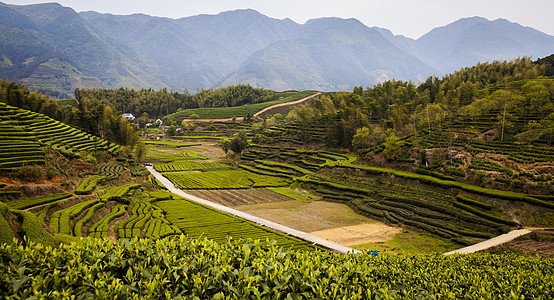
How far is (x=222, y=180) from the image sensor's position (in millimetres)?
59156

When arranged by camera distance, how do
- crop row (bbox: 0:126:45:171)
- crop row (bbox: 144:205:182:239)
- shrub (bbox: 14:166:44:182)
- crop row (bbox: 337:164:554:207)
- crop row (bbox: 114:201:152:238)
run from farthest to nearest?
crop row (bbox: 0:126:45:171)
crop row (bbox: 337:164:554:207)
shrub (bbox: 14:166:44:182)
crop row (bbox: 144:205:182:239)
crop row (bbox: 114:201:152:238)

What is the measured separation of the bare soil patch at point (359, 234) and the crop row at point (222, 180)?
75.3 ft

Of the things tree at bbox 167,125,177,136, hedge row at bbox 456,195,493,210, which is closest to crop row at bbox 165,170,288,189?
hedge row at bbox 456,195,493,210

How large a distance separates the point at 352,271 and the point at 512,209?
35.9m

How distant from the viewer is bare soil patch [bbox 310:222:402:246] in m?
31.4

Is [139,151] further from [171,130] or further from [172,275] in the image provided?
[172,275]

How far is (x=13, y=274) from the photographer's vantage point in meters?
6.52

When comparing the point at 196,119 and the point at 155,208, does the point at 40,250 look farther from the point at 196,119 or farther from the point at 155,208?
the point at 196,119

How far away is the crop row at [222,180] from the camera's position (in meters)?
54.7

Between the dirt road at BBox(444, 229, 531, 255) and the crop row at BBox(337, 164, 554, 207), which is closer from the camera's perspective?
the dirt road at BBox(444, 229, 531, 255)

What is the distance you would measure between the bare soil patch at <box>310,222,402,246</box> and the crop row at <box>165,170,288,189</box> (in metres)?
22.9

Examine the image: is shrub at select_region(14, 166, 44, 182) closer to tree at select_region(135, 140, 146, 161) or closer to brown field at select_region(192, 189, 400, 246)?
brown field at select_region(192, 189, 400, 246)

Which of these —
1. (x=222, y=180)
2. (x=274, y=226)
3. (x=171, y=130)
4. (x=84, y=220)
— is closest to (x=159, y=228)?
(x=84, y=220)

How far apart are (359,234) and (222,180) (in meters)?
33.1
